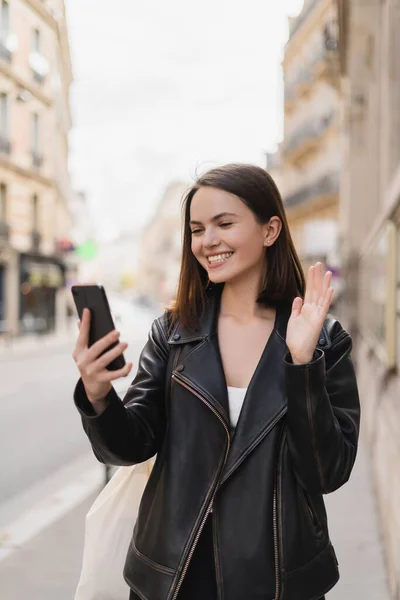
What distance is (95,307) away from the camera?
1.43 meters

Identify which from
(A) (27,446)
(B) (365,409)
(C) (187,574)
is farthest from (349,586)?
(A) (27,446)

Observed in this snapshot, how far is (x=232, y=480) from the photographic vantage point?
1549 millimetres

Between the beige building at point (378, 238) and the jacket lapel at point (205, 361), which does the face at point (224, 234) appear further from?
the beige building at point (378, 238)

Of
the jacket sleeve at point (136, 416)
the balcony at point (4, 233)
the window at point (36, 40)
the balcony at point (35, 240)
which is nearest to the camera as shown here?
the jacket sleeve at point (136, 416)

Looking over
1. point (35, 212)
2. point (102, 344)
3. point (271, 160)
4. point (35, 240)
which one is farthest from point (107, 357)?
point (271, 160)

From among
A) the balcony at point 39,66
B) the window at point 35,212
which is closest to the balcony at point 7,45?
the balcony at point 39,66

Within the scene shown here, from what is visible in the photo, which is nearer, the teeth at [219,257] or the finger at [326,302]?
the finger at [326,302]

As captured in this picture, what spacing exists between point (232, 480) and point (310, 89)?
103 feet

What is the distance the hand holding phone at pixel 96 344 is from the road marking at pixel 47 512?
121 inches

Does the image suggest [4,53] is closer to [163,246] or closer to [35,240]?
[35,240]

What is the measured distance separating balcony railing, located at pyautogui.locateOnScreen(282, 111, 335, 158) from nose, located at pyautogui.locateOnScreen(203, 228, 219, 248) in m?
27.7

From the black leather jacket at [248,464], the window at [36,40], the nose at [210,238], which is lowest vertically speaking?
the black leather jacket at [248,464]

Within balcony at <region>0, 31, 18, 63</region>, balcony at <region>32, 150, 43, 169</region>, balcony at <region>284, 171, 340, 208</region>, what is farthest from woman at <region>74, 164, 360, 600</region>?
balcony at <region>284, 171, 340, 208</region>

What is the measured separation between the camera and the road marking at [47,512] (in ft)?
14.4
